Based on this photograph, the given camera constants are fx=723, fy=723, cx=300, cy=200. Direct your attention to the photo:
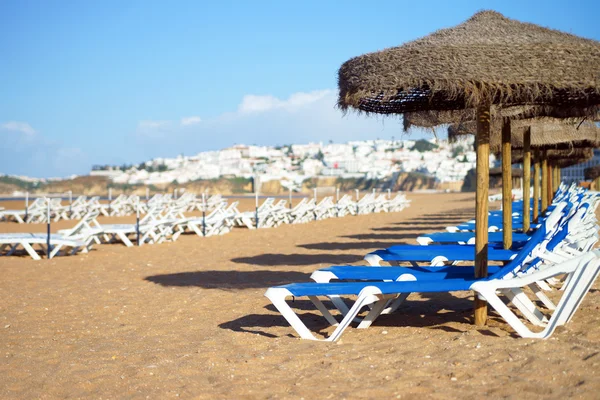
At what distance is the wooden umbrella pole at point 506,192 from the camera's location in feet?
20.8

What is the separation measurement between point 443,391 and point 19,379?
7.43 ft

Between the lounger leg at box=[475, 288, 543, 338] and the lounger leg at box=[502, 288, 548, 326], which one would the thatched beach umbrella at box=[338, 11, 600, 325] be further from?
the lounger leg at box=[475, 288, 543, 338]

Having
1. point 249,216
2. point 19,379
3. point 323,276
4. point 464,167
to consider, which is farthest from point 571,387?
point 464,167

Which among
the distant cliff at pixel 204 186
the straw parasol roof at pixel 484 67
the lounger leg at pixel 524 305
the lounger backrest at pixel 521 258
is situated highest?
the straw parasol roof at pixel 484 67

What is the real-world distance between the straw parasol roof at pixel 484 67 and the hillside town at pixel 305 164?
197 ft

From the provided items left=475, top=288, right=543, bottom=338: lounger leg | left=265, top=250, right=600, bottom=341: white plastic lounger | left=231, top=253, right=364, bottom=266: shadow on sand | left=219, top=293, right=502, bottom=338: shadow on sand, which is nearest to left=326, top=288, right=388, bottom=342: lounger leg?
left=265, top=250, right=600, bottom=341: white plastic lounger

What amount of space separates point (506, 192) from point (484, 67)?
259cm

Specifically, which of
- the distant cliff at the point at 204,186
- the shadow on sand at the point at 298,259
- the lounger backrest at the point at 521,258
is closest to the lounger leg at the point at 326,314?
the lounger backrest at the point at 521,258

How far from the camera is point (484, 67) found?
168 inches

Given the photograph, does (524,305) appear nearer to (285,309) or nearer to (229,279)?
(285,309)

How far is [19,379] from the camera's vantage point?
154 inches

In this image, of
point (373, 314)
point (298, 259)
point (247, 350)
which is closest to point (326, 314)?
point (373, 314)

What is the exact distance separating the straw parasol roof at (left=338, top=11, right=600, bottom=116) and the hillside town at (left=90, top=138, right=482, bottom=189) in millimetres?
60196

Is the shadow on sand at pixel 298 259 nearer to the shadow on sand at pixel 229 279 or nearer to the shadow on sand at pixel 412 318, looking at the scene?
the shadow on sand at pixel 229 279
